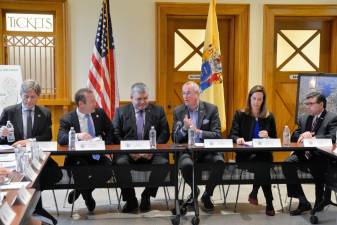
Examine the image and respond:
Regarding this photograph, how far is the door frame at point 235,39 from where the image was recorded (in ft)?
17.7

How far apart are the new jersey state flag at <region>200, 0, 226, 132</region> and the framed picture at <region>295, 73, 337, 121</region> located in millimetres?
1021

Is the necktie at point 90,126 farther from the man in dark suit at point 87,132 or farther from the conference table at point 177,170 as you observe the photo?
the conference table at point 177,170

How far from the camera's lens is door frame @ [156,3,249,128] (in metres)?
5.39

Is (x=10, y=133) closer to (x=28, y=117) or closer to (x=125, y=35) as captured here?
(x=28, y=117)

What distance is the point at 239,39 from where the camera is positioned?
5582 mm

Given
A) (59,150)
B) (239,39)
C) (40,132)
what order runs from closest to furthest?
(59,150)
(40,132)
(239,39)

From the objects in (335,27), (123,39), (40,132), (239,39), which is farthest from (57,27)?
(335,27)

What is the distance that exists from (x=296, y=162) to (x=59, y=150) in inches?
79.1

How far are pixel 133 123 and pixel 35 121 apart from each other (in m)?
0.87

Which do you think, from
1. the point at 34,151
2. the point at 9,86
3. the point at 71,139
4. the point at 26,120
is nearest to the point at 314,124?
the point at 71,139

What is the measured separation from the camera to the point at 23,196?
1951mm

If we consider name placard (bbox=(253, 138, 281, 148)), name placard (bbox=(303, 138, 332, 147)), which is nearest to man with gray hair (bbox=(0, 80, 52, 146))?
Result: name placard (bbox=(253, 138, 281, 148))

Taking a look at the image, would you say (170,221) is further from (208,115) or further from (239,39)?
(239,39)

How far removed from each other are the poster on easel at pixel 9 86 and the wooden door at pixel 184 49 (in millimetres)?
1916
